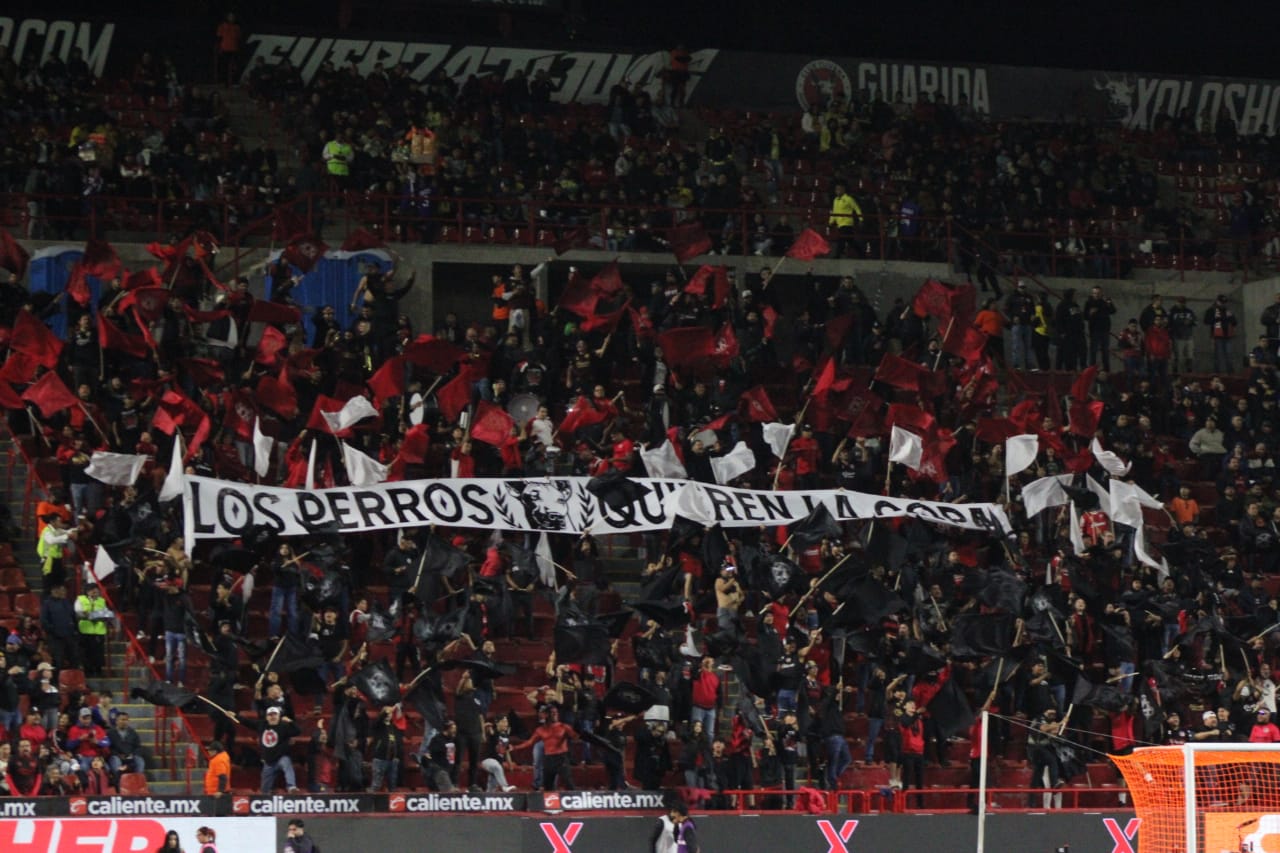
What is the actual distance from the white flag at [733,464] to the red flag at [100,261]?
30.6 feet

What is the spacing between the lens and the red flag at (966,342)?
35.0 meters

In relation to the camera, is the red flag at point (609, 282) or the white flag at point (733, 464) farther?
the red flag at point (609, 282)

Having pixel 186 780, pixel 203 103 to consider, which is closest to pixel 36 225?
pixel 203 103

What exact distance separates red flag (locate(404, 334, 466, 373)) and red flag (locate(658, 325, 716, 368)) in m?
3.28

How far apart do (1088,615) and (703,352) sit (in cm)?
701

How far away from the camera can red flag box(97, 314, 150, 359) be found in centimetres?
3064

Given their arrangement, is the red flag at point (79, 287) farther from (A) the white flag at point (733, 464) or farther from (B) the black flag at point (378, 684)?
(A) the white flag at point (733, 464)

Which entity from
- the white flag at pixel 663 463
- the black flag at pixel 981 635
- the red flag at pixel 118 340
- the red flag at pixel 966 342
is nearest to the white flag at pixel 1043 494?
the red flag at pixel 966 342

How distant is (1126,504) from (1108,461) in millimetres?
798

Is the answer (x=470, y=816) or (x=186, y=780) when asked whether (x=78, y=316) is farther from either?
(x=470, y=816)

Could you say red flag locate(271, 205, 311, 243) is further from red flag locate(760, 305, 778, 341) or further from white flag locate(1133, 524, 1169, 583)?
white flag locate(1133, 524, 1169, 583)

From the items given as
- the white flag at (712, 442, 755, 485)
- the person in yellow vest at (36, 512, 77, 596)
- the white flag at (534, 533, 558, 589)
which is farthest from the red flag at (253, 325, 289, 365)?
the white flag at (712, 442, 755, 485)

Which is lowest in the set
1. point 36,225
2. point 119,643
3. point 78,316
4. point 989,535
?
point 119,643

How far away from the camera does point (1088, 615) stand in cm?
3141
